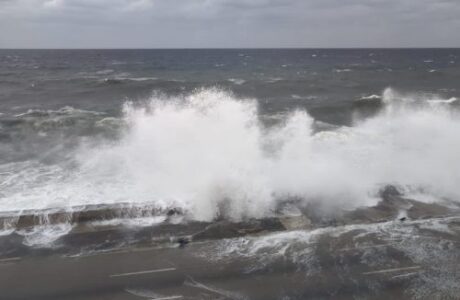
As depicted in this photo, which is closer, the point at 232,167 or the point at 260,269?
the point at 260,269

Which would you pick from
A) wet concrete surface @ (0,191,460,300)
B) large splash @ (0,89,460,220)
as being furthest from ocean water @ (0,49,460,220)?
wet concrete surface @ (0,191,460,300)

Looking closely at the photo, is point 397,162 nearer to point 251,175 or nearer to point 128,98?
point 251,175

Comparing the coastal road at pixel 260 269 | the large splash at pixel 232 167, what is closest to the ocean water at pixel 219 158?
the large splash at pixel 232 167

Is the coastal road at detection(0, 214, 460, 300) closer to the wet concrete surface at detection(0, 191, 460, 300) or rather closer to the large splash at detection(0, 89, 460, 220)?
the wet concrete surface at detection(0, 191, 460, 300)

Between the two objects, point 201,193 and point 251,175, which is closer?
point 201,193

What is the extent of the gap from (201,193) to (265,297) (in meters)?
6.43

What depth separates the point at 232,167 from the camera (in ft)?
59.0

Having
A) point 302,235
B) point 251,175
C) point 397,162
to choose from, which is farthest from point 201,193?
point 397,162

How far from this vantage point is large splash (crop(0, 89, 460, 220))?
16.5 m

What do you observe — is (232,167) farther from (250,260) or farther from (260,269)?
(260,269)

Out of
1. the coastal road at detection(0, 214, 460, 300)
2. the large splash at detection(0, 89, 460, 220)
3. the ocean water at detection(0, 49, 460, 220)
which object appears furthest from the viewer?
the ocean water at detection(0, 49, 460, 220)

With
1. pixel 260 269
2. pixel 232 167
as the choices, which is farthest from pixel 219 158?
pixel 260 269

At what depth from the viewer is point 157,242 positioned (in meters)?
13.4

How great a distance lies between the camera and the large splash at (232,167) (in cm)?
1647
